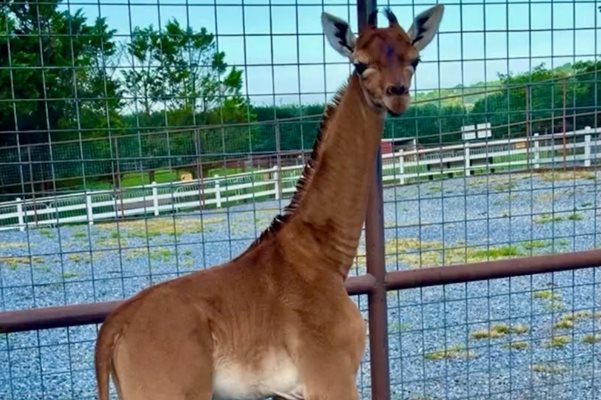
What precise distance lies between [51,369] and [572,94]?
429cm

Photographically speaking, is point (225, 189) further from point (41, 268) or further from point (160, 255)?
point (41, 268)

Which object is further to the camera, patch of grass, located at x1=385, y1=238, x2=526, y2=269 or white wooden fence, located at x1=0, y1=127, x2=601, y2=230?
patch of grass, located at x1=385, y1=238, x2=526, y2=269

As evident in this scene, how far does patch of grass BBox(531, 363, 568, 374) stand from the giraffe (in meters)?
2.82

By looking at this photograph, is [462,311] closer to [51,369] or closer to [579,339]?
[579,339]

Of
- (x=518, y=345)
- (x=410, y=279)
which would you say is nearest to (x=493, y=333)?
(x=518, y=345)

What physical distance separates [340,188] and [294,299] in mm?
448

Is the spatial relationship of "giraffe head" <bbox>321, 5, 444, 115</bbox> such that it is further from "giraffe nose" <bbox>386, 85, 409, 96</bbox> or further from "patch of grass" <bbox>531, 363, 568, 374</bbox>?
"patch of grass" <bbox>531, 363, 568, 374</bbox>

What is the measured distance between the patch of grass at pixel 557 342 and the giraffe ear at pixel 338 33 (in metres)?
3.67

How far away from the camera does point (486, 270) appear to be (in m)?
3.23

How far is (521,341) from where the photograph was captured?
534 cm

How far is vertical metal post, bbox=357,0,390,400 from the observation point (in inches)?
118

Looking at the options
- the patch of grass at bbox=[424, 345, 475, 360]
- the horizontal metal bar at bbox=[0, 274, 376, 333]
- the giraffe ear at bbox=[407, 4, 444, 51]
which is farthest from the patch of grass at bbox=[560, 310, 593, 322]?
the horizontal metal bar at bbox=[0, 274, 376, 333]

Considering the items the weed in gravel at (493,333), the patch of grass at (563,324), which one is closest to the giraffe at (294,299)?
the weed in gravel at (493,333)

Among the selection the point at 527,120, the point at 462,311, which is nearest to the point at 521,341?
the point at 462,311
